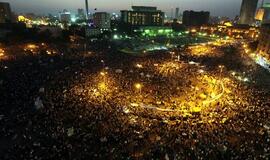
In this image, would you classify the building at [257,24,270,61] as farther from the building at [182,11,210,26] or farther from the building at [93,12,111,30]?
the building at [182,11,210,26]

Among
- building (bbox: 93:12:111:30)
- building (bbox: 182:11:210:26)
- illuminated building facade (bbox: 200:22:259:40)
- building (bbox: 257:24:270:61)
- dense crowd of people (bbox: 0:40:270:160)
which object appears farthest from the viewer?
building (bbox: 182:11:210:26)

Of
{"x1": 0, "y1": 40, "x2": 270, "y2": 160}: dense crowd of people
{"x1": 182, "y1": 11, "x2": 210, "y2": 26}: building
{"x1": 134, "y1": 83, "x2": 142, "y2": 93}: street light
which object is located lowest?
{"x1": 182, "y1": 11, "x2": 210, "y2": 26}: building

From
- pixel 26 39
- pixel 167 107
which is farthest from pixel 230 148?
pixel 26 39

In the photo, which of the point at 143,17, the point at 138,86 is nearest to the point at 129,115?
the point at 138,86

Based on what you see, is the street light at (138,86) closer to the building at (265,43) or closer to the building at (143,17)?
the building at (265,43)

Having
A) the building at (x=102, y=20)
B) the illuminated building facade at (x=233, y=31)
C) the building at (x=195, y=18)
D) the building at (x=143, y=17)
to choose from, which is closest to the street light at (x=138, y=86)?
the illuminated building facade at (x=233, y=31)

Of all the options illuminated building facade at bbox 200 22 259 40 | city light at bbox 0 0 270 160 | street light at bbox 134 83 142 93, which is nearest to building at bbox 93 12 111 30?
illuminated building facade at bbox 200 22 259 40

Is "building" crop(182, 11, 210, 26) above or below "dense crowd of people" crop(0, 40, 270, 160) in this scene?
below

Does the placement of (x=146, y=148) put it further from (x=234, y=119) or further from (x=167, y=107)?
(x=234, y=119)

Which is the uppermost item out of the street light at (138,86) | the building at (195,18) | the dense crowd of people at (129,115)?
the dense crowd of people at (129,115)
